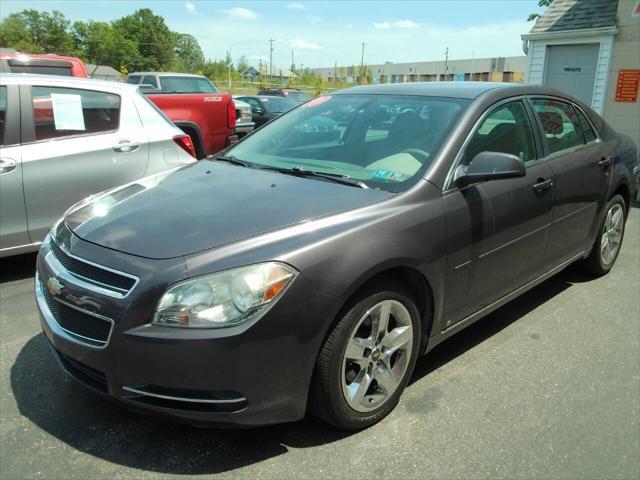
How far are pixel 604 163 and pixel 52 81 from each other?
4.63 metres

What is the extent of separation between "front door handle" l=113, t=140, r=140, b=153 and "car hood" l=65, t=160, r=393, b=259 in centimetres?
180

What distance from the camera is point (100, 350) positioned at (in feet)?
7.34

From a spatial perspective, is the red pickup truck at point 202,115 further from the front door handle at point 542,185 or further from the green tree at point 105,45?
the green tree at point 105,45

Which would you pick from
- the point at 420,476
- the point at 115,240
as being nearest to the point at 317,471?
the point at 420,476

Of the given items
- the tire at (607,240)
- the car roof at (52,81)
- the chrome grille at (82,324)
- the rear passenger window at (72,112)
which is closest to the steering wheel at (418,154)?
the chrome grille at (82,324)

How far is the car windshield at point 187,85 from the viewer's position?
39.0 feet

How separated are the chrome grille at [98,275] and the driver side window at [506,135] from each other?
6.27ft

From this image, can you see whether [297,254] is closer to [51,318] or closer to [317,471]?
[317,471]

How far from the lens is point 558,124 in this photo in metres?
4.02

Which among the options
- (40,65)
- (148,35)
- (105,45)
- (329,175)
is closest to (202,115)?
(40,65)

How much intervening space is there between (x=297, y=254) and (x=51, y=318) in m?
1.22

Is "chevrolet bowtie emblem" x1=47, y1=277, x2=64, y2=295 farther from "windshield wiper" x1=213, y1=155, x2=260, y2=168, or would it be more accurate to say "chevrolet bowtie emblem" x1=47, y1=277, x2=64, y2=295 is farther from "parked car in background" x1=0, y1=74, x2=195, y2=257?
"parked car in background" x1=0, y1=74, x2=195, y2=257

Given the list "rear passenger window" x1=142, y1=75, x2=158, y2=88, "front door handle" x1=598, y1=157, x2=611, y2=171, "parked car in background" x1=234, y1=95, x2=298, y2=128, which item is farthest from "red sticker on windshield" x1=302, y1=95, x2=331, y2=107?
"parked car in background" x1=234, y1=95, x2=298, y2=128

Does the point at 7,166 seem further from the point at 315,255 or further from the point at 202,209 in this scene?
the point at 315,255
